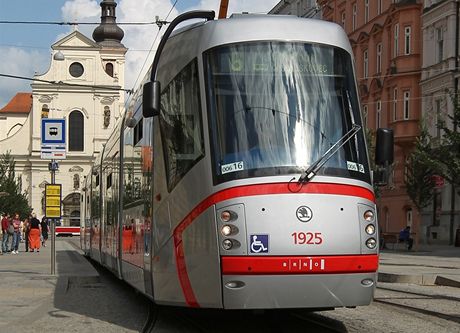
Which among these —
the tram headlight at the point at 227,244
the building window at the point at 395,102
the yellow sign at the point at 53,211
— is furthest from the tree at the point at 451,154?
the tram headlight at the point at 227,244

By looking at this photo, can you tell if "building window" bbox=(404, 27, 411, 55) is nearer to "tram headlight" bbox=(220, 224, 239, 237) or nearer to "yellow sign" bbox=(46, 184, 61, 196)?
"yellow sign" bbox=(46, 184, 61, 196)

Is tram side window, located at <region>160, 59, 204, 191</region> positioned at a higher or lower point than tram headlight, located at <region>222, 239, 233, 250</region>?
higher

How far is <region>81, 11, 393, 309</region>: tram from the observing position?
28.5 feet

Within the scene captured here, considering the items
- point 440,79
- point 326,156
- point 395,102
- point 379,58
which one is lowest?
point 326,156

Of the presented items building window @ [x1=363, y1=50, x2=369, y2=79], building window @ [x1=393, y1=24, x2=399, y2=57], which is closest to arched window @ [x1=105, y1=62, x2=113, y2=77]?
building window @ [x1=363, y1=50, x2=369, y2=79]

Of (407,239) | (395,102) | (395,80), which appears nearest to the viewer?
(407,239)

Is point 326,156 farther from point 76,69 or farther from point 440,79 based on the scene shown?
point 76,69

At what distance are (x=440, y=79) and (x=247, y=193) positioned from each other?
41.7 metres

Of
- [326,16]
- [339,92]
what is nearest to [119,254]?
[339,92]

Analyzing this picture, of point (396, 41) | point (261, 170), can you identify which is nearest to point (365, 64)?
point (396, 41)

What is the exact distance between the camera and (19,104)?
134875 mm

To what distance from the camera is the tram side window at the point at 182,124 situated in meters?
9.47

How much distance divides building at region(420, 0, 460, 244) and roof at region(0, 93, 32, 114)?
90.9 meters

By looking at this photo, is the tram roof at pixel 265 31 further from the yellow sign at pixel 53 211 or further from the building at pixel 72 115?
the building at pixel 72 115
